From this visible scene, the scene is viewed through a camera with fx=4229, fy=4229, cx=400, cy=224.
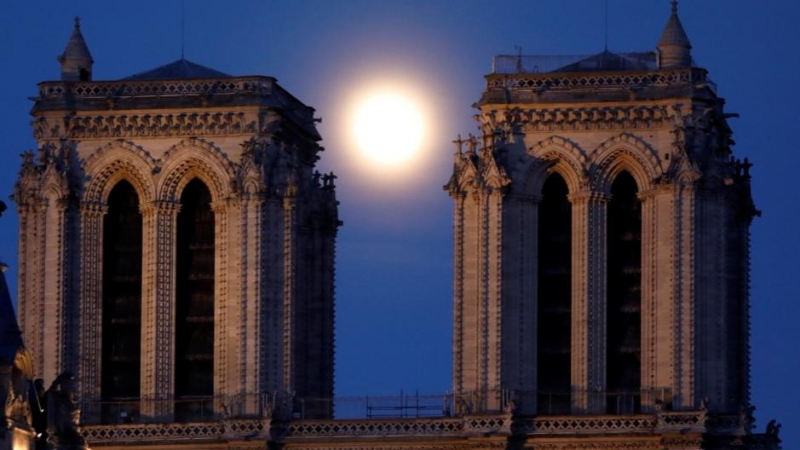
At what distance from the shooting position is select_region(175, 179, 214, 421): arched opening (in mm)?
104312

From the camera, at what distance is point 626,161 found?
336 ft

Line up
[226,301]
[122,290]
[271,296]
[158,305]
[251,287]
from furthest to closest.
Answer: [122,290] < [158,305] < [226,301] < [271,296] < [251,287]

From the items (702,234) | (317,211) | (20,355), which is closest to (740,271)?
(702,234)

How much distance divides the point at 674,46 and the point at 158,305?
14.1 meters

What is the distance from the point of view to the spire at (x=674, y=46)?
103 meters

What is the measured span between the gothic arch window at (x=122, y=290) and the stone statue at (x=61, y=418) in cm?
2525

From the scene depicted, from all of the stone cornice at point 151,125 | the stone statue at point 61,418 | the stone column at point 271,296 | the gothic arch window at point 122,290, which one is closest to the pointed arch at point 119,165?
the stone cornice at point 151,125

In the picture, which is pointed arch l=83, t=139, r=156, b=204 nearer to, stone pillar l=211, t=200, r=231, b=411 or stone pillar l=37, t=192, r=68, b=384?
stone pillar l=37, t=192, r=68, b=384

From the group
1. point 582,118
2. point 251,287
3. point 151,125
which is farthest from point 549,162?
point 151,125

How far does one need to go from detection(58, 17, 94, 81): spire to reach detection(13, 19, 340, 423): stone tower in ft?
3.19

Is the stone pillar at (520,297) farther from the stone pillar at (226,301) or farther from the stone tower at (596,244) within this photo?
the stone pillar at (226,301)

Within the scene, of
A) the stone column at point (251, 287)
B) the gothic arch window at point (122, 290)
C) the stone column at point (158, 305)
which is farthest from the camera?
the gothic arch window at point (122, 290)

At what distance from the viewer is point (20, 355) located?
244 ft

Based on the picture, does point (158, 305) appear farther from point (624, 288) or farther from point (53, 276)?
point (624, 288)
